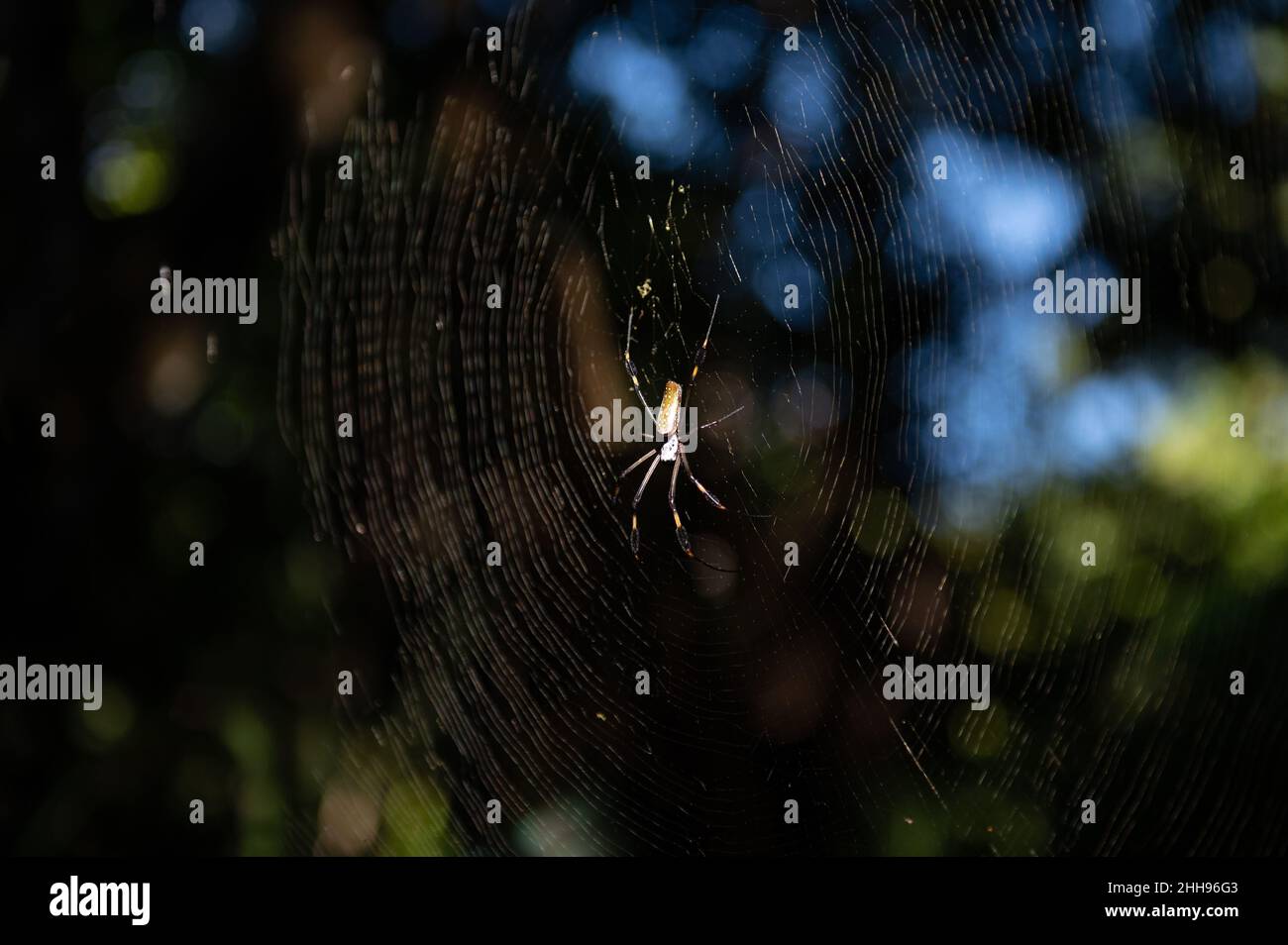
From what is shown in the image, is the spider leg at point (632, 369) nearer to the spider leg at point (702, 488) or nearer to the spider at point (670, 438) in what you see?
the spider at point (670, 438)

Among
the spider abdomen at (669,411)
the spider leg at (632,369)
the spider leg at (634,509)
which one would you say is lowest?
the spider leg at (634,509)

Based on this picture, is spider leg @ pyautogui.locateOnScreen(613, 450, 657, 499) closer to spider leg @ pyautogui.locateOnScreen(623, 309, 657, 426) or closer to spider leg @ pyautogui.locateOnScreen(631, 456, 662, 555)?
spider leg @ pyautogui.locateOnScreen(631, 456, 662, 555)

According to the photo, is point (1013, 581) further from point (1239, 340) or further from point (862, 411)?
point (1239, 340)

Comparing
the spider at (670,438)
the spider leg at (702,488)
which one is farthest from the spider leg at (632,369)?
the spider leg at (702,488)

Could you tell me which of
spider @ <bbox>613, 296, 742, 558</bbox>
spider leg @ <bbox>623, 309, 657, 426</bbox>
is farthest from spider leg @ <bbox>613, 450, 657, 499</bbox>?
spider leg @ <bbox>623, 309, 657, 426</bbox>

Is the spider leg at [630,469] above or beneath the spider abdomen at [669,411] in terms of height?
beneath

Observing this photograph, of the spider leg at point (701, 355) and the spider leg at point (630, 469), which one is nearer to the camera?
the spider leg at point (701, 355)
